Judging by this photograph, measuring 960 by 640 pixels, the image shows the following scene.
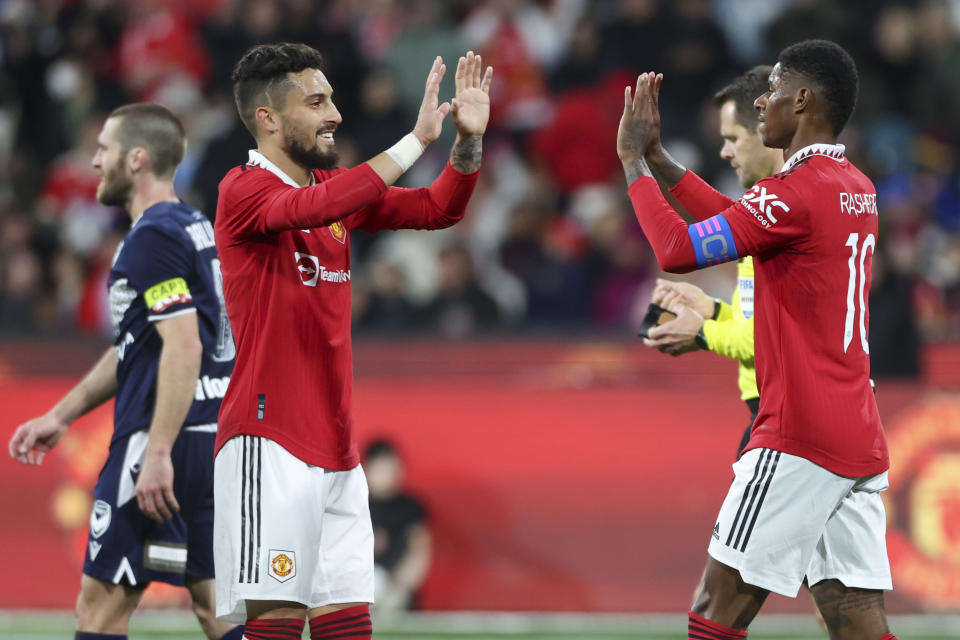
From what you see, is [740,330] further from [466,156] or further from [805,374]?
[466,156]

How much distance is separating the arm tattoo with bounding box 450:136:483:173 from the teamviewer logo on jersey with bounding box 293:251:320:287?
693 mm

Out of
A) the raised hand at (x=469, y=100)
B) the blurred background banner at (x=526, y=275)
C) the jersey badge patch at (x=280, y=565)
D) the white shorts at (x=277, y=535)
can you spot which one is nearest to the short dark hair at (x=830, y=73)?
the raised hand at (x=469, y=100)

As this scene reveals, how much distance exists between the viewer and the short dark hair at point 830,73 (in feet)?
15.2

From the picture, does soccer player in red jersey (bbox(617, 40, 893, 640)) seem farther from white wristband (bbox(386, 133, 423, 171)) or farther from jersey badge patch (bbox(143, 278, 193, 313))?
jersey badge patch (bbox(143, 278, 193, 313))

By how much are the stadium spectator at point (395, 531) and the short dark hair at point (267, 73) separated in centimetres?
440

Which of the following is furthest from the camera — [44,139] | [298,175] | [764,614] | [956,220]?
[44,139]

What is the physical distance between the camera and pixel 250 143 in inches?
447

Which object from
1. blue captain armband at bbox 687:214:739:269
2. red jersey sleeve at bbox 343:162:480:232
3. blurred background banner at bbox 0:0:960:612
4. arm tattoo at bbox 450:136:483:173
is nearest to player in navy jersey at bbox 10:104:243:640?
red jersey sleeve at bbox 343:162:480:232

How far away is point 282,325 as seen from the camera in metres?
4.64

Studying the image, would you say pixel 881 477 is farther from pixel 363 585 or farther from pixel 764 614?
pixel 764 614

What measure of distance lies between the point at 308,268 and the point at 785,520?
6.00 feet

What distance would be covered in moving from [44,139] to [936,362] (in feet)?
28.5

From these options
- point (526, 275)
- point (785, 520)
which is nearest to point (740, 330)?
point (785, 520)

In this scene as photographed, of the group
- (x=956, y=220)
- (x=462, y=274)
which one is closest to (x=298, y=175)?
(x=462, y=274)
